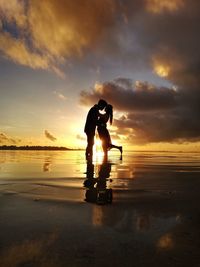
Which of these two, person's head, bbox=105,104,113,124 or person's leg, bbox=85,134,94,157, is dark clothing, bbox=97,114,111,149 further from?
person's leg, bbox=85,134,94,157

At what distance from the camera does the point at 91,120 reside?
12.1m

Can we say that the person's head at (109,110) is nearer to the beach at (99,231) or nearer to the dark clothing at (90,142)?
the dark clothing at (90,142)

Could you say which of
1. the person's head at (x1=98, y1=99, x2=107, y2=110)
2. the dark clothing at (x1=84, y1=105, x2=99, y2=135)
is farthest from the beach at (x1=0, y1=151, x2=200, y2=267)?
the person's head at (x1=98, y1=99, x2=107, y2=110)

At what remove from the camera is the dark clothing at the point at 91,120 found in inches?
475

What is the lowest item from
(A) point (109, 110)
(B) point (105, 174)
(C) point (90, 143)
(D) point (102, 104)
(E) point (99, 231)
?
(E) point (99, 231)

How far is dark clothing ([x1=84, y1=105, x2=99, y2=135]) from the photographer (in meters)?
12.1

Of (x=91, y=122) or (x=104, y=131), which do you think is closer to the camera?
(x=91, y=122)

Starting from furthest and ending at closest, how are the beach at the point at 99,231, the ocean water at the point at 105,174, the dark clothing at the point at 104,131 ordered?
the dark clothing at the point at 104,131 → the ocean water at the point at 105,174 → the beach at the point at 99,231

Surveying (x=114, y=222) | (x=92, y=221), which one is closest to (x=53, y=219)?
(x=92, y=221)

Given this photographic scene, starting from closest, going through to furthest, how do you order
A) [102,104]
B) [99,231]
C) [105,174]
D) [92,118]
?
[99,231]
[105,174]
[92,118]
[102,104]

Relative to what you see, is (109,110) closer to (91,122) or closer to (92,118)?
(92,118)

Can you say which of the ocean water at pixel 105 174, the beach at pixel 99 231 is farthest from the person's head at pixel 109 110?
the beach at pixel 99 231

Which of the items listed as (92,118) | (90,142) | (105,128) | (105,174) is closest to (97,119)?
(92,118)

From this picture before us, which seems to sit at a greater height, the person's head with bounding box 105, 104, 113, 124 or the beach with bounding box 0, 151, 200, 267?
the person's head with bounding box 105, 104, 113, 124
